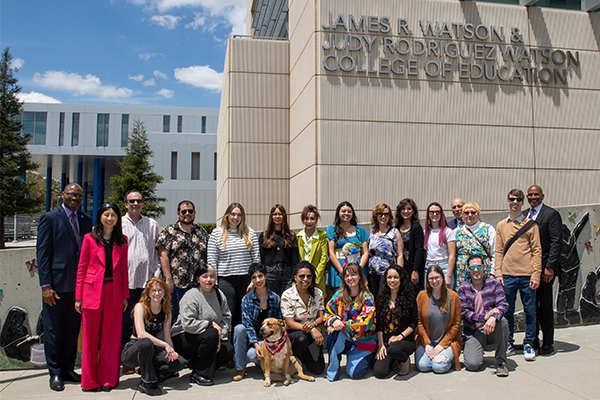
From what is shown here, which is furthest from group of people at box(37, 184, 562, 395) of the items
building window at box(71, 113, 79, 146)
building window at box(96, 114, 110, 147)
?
building window at box(71, 113, 79, 146)

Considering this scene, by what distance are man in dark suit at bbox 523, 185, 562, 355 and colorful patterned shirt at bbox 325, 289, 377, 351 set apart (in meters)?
2.29

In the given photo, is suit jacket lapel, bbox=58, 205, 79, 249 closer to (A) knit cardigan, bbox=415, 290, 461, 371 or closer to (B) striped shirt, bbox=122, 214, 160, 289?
(B) striped shirt, bbox=122, 214, 160, 289

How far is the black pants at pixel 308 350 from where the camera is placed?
187 inches

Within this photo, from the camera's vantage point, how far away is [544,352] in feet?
18.0

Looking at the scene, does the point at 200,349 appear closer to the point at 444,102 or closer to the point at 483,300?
the point at 483,300

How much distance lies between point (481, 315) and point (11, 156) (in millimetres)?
31406

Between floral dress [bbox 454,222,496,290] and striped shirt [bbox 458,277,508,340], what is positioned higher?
floral dress [bbox 454,222,496,290]

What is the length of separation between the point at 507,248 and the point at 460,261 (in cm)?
64

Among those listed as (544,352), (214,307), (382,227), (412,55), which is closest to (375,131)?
(412,55)

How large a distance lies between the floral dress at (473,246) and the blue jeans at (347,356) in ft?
5.41

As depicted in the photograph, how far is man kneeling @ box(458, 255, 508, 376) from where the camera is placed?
15.8 ft

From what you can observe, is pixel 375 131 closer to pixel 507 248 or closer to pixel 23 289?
pixel 507 248

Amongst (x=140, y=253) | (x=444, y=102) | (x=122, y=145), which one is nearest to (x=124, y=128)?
(x=122, y=145)

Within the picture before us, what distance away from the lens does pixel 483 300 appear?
200 inches
